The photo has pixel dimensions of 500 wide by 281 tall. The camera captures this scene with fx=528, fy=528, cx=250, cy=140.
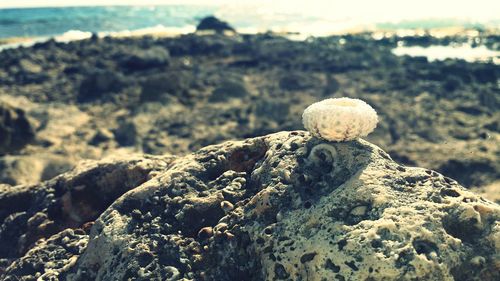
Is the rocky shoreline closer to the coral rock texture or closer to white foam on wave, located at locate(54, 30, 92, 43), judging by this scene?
the coral rock texture

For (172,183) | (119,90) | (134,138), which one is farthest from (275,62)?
(172,183)

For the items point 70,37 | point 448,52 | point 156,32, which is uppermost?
point 156,32

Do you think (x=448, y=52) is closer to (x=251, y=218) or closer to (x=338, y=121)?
(x=338, y=121)

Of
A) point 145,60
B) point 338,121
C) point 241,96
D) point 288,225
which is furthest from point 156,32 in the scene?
point 288,225

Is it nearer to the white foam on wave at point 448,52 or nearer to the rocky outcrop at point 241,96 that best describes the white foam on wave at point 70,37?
the rocky outcrop at point 241,96

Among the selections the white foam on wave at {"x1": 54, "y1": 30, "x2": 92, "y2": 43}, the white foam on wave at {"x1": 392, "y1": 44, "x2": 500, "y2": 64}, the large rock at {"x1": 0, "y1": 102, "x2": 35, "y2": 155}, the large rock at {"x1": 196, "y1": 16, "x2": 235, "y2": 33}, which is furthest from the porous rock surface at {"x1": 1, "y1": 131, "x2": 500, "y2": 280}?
the large rock at {"x1": 196, "y1": 16, "x2": 235, "y2": 33}

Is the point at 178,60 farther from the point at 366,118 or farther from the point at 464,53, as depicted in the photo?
the point at 366,118

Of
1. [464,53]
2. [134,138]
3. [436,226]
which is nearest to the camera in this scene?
[436,226]
